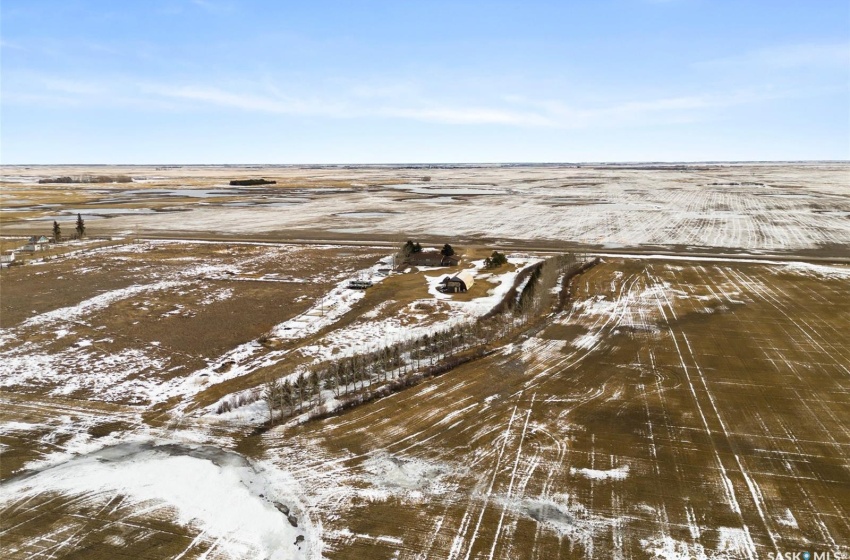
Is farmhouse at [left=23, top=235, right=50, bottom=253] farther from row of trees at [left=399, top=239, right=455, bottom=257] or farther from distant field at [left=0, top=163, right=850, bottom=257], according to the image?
row of trees at [left=399, top=239, right=455, bottom=257]

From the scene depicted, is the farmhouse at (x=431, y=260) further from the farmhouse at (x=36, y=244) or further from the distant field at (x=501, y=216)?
the farmhouse at (x=36, y=244)

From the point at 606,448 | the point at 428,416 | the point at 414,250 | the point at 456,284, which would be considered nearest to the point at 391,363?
the point at 428,416

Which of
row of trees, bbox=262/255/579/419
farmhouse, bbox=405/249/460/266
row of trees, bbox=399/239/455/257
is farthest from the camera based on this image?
row of trees, bbox=399/239/455/257

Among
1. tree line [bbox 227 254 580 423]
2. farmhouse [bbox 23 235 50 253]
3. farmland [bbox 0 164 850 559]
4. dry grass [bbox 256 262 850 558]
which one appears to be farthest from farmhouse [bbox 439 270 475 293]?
farmhouse [bbox 23 235 50 253]

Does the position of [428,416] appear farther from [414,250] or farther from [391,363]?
[414,250]

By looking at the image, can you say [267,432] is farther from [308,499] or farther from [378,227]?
[378,227]

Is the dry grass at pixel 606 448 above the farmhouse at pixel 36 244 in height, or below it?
below

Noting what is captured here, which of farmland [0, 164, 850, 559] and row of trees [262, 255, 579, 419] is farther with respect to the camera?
row of trees [262, 255, 579, 419]

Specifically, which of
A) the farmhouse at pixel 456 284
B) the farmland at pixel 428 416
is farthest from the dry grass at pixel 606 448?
the farmhouse at pixel 456 284

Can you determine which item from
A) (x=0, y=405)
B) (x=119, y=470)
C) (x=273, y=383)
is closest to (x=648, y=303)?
(x=273, y=383)
